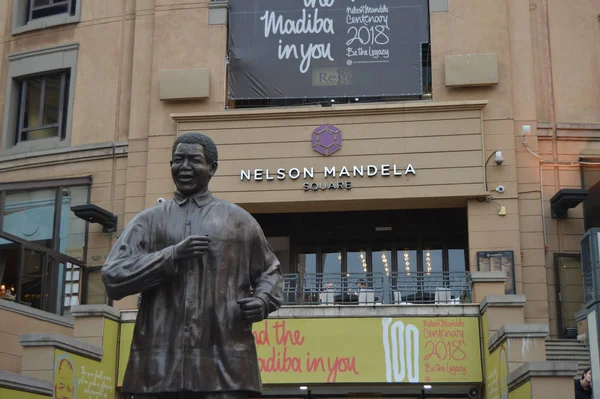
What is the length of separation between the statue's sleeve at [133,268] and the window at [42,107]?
75.9 feet

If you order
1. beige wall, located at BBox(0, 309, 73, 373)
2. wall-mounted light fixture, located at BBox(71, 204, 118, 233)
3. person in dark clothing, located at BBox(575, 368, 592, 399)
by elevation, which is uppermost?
wall-mounted light fixture, located at BBox(71, 204, 118, 233)

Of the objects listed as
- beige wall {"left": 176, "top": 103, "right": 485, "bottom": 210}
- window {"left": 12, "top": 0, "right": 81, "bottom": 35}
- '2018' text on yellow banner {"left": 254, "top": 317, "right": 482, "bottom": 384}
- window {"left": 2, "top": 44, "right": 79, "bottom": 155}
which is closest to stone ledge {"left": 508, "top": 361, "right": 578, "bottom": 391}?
'2018' text on yellow banner {"left": 254, "top": 317, "right": 482, "bottom": 384}

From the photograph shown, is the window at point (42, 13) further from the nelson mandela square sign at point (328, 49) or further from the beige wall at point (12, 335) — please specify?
the beige wall at point (12, 335)

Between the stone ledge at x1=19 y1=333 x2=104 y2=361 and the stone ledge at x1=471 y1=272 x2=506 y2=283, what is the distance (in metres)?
8.92

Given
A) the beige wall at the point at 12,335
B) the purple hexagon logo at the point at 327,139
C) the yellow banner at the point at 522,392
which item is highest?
the purple hexagon logo at the point at 327,139

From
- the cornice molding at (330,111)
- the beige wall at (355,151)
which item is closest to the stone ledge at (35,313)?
the beige wall at (355,151)

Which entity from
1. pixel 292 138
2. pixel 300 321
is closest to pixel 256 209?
pixel 292 138

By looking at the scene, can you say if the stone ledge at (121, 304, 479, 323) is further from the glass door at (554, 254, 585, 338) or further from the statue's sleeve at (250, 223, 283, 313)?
the statue's sleeve at (250, 223, 283, 313)

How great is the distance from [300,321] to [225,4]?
962 centimetres

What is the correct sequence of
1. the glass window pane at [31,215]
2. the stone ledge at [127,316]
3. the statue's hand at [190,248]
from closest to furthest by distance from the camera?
the statue's hand at [190,248] < the stone ledge at [127,316] < the glass window pane at [31,215]

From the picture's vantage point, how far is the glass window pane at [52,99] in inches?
1146

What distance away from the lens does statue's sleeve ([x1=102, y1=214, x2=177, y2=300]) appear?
6.03 m

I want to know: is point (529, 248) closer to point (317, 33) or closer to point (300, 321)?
point (300, 321)

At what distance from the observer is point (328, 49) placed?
2623 centimetres
